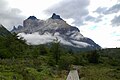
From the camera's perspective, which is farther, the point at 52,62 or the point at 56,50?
the point at 56,50

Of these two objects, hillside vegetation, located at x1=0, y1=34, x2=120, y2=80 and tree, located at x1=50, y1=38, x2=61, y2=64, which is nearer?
hillside vegetation, located at x1=0, y1=34, x2=120, y2=80

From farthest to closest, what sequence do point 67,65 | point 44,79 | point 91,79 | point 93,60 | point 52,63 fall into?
1. point 93,60
2. point 52,63
3. point 67,65
4. point 91,79
5. point 44,79

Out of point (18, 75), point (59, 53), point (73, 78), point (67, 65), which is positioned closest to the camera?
point (73, 78)

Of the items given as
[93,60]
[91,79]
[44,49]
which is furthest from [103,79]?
[44,49]

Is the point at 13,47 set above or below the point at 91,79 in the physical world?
above

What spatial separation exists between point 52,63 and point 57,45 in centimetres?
1182

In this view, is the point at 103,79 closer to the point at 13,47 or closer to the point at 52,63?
the point at 52,63

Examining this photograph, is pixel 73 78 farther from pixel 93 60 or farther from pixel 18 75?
pixel 93 60

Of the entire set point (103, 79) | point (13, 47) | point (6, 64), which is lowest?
point (103, 79)

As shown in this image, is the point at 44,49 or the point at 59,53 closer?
Result: the point at 59,53

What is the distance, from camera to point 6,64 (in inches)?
2222

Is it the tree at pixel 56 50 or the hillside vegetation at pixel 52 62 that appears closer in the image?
the hillside vegetation at pixel 52 62

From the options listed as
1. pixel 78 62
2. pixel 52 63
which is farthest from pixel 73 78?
pixel 78 62

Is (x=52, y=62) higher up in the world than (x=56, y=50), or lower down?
lower down
